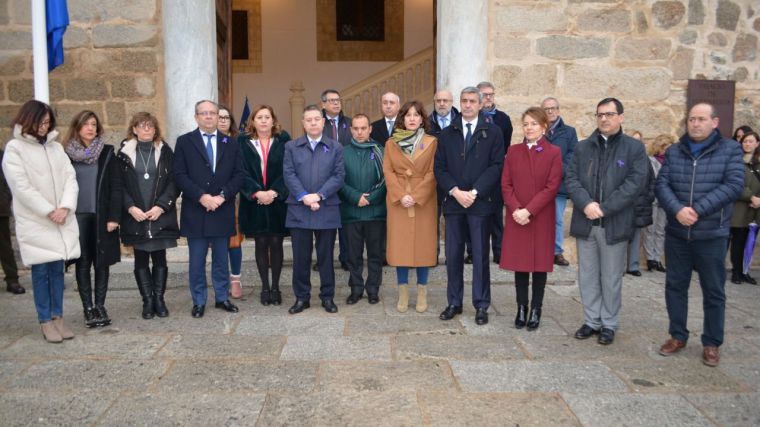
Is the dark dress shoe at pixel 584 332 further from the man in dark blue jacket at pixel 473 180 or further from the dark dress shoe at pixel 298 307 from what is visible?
the dark dress shoe at pixel 298 307

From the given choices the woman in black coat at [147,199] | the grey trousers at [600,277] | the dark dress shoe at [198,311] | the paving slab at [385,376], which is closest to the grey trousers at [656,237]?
the grey trousers at [600,277]

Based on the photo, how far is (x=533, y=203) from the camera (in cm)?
435

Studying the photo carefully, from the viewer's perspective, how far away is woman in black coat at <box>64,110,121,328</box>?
14.8 feet

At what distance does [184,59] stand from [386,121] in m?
2.29

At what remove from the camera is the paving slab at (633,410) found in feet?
9.81

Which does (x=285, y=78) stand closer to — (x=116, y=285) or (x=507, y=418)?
(x=116, y=285)

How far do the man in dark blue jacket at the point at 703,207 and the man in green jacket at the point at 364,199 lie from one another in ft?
6.93

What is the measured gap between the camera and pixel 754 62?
7137mm

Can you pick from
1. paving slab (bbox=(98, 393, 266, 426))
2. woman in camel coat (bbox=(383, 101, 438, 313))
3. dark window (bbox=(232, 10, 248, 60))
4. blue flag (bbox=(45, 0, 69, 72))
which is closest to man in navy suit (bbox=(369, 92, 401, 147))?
woman in camel coat (bbox=(383, 101, 438, 313))

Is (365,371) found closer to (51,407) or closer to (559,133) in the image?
(51,407)

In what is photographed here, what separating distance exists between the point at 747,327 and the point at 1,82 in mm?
7407

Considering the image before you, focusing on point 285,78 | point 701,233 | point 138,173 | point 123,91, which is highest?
point 285,78

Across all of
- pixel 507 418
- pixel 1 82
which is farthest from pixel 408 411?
pixel 1 82

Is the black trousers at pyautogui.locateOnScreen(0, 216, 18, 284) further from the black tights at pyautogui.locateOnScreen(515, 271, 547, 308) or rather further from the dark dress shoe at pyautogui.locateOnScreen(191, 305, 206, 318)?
the black tights at pyautogui.locateOnScreen(515, 271, 547, 308)
